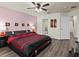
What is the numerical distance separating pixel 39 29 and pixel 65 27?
590mm

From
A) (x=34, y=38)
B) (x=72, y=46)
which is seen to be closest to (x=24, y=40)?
(x=34, y=38)

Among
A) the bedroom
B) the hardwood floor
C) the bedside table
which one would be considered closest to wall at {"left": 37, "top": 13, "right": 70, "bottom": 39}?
the bedroom

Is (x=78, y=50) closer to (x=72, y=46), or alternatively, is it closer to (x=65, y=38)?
(x=72, y=46)

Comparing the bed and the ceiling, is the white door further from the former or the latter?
the bed

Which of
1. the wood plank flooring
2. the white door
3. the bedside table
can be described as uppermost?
the white door

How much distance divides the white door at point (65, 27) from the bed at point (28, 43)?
1.11 feet

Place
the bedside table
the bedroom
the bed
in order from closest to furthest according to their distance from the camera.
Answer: the bed → the bedroom → the bedside table

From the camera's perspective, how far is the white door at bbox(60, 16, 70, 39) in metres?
2.17

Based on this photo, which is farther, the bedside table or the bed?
the bedside table

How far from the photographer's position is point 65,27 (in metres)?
2.23

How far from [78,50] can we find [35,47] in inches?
37.0

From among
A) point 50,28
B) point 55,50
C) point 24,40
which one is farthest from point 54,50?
point 24,40

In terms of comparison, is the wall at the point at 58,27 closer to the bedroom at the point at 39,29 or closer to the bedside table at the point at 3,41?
the bedroom at the point at 39,29

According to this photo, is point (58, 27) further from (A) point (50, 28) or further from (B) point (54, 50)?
(B) point (54, 50)
